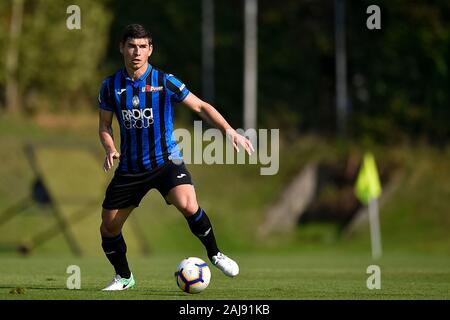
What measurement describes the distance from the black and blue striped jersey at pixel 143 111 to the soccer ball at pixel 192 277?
112cm

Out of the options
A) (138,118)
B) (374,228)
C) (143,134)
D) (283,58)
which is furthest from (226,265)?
(283,58)

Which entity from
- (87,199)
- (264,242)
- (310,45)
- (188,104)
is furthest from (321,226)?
(188,104)

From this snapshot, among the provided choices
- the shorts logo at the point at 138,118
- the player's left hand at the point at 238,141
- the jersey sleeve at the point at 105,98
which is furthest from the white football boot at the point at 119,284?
the player's left hand at the point at 238,141

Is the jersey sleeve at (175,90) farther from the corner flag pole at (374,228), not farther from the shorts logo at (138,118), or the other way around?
the corner flag pole at (374,228)

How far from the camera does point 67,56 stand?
39.3 metres

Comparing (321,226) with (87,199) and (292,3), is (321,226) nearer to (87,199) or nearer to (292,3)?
(87,199)

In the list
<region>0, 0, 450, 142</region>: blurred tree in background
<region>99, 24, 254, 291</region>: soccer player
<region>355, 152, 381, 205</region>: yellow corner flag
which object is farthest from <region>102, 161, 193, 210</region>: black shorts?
<region>0, 0, 450, 142</region>: blurred tree in background

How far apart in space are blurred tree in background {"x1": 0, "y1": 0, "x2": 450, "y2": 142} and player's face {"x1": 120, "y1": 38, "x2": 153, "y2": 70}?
90.5ft

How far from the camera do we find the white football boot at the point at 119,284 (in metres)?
11.1

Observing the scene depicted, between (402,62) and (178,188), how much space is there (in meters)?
29.2

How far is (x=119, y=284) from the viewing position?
11.2 m

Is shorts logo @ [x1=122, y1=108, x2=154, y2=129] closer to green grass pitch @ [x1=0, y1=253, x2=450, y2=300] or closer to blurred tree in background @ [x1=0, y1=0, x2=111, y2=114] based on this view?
green grass pitch @ [x1=0, y1=253, x2=450, y2=300]

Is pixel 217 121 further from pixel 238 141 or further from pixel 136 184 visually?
pixel 136 184

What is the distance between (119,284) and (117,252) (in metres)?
0.35
